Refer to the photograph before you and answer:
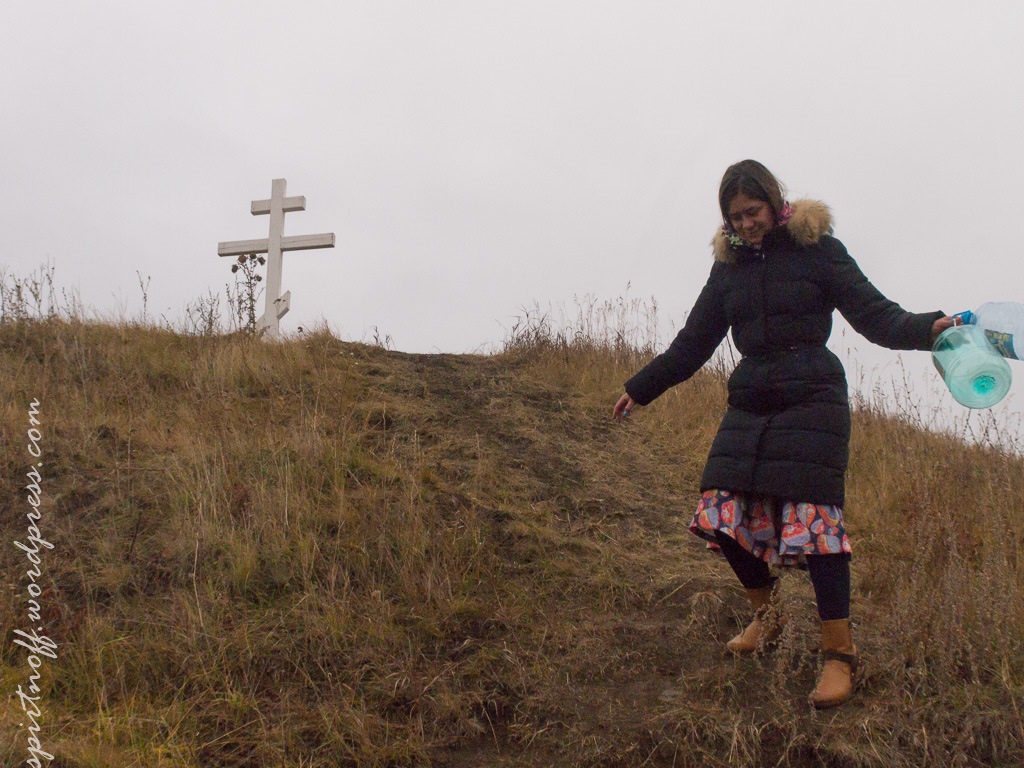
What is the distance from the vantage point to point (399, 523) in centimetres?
432

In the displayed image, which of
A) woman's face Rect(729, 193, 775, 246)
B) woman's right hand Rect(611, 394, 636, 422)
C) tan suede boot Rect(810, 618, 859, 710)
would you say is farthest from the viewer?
woman's right hand Rect(611, 394, 636, 422)

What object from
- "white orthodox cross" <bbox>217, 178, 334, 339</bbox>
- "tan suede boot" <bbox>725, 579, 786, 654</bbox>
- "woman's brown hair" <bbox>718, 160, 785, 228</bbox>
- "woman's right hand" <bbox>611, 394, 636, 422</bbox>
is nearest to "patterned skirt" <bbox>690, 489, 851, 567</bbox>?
"tan suede boot" <bbox>725, 579, 786, 654</bbox>

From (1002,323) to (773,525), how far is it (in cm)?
98

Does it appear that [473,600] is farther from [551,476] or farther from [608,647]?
[551,476]

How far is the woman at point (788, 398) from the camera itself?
2869 mm

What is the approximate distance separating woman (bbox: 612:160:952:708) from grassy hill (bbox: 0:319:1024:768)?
0.35m

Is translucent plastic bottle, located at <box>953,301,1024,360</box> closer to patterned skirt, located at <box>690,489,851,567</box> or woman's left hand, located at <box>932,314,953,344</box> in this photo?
woman's left hand, located at <box>932,314,953,344</box>

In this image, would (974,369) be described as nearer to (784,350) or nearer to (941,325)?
(941,325)

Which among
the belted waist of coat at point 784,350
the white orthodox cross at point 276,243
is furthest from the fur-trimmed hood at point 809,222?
the white orthodox cross at point 276,243

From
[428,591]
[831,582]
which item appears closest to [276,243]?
[428,591]

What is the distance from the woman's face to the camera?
306cm

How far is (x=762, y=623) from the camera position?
3275 mm

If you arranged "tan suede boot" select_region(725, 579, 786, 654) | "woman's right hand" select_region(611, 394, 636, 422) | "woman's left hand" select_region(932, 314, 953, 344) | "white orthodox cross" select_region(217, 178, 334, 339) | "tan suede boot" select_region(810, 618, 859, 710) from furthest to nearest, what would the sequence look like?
"white orthodox cross" select_region(217, 178, 334, 339) → "woman's right hand" select_region(611, 394, 636, 422) → "tan suede boot" select_region(725, 579, 786, 654) → "tan suede boot" select_region(810, 618, 859, 710) → "woman's left hand" select_region(932, 314, 953, 344)

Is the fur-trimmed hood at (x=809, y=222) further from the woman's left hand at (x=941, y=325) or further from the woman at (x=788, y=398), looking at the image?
the woman's left hand at (x=941, y=325)
